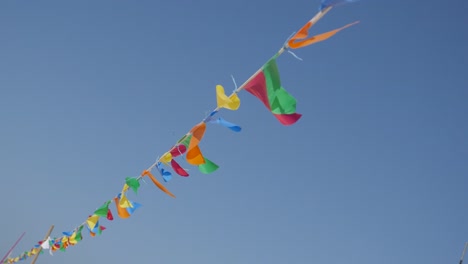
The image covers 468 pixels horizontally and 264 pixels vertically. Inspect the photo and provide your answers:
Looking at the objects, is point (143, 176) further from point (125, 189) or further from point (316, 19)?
point (316, 19)

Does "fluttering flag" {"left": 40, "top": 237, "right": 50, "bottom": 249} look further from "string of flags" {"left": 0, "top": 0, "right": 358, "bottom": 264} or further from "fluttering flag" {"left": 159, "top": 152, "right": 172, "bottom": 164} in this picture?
"fluttering flag" {"left": 159, "top": 152, "right": 172, "bottom": 164}

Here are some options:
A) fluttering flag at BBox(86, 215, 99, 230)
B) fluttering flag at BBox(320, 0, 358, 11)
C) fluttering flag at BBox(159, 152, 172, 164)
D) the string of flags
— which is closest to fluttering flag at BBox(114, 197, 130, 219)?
the string of flags

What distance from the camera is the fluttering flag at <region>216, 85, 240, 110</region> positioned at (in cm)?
416

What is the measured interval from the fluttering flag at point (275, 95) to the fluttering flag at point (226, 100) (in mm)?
358

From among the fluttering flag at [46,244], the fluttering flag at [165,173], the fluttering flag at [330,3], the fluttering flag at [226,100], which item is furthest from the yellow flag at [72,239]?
the fluttering flag at [330,3]

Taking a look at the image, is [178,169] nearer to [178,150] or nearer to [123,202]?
[178,150]

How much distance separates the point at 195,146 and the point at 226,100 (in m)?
1.20

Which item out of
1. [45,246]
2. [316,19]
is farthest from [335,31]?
[45,246]

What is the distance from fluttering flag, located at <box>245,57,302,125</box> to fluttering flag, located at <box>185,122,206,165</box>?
1.23 m

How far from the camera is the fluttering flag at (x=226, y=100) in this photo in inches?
164

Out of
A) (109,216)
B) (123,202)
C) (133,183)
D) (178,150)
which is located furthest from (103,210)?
(178,150)

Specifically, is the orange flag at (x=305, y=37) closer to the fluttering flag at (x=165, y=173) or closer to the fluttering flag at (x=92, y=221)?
the fluttering flag at (x=165, y=173)

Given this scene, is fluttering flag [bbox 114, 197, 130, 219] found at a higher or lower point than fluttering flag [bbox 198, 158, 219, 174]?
higher

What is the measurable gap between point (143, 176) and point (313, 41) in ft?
13.8
